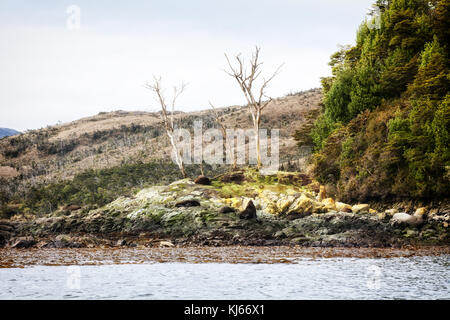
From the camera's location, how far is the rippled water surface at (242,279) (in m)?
10.2

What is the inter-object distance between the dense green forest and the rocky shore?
1821 millimetres

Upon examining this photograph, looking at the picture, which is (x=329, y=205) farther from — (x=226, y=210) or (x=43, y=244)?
(x=43, y=244)

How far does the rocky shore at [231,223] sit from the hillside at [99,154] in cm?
1184

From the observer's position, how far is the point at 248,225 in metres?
23.6

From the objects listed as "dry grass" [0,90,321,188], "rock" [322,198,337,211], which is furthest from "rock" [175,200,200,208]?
"dry grass" [0,90,321,188]

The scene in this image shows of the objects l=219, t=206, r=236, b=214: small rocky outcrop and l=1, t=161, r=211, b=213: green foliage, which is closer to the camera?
l=219, t=206, r=236, b=214: small rocky outcrop

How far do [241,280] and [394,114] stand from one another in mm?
19063

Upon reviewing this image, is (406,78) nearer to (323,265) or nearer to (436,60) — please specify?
(436,60)

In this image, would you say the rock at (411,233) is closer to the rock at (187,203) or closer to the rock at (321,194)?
the rock at (321,194)

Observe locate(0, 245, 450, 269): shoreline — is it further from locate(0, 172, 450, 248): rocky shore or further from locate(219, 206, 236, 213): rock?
locate(219, 206, 236, 213): rock

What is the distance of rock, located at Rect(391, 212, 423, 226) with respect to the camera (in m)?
22.0

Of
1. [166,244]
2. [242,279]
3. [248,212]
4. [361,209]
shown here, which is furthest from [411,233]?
[242,279]
